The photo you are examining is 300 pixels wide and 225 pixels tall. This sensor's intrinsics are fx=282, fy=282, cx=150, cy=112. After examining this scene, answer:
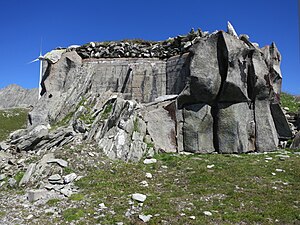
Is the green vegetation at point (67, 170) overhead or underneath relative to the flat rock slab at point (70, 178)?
overhead

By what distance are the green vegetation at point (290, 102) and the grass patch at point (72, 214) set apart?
20.1m

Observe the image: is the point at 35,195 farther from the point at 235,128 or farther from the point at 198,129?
the point at 235,128

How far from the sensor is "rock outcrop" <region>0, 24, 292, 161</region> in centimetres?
1555

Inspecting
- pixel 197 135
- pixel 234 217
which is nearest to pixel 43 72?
pixel 197 135

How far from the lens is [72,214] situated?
26.8 ft

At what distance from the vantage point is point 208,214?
26.0 feet

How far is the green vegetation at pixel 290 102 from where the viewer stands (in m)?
23.4

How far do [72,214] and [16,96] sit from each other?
10282 centimetres

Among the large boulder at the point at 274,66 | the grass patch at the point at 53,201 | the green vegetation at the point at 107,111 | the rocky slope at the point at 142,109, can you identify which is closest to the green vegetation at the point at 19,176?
the rocky slope at the point at 142,109

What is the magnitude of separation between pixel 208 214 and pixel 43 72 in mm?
19389

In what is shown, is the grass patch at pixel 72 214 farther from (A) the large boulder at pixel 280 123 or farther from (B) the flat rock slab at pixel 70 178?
(A) the large boulder at pixel 280 123

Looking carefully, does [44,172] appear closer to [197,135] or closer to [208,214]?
[208,214]

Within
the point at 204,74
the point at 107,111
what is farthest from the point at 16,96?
the point at 204,74

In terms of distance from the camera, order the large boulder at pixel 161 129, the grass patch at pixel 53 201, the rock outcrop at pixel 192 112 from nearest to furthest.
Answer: the grass patch at pixel 53 201
the rock outcrop at pixel 192 112
the large boulder at pixel 161 129
